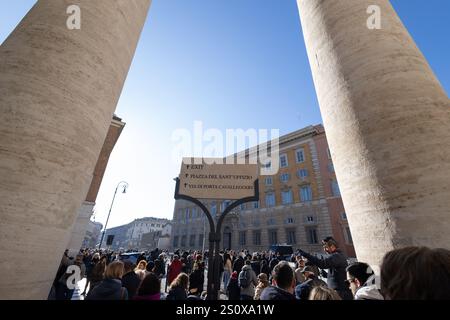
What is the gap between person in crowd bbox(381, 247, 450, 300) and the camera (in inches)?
37.5

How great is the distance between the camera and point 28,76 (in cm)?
328

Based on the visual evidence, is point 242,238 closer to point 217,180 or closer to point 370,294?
point 217,180

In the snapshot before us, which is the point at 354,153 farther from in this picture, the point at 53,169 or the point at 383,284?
the point at 53,169

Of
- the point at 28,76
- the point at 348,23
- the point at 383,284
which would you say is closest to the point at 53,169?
the point at 28,76

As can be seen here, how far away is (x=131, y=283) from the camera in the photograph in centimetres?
396

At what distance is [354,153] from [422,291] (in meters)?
3.46

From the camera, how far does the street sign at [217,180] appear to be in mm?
3180

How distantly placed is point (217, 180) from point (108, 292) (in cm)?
190

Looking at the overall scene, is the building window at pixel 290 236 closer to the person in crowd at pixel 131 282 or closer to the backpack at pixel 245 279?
the backpack at pixel 245 279

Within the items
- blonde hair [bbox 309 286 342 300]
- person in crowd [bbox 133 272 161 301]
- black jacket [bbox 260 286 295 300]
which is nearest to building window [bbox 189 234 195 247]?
person in crowd [bbox 133 272 161 301]

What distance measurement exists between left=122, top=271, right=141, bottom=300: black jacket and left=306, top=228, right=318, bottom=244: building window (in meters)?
23.8

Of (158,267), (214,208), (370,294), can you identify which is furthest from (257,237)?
(370,294)

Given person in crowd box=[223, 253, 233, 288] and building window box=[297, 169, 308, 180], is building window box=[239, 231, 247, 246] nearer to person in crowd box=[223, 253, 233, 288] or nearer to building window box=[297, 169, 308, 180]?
building window box=[297, 169, 308, 180]
